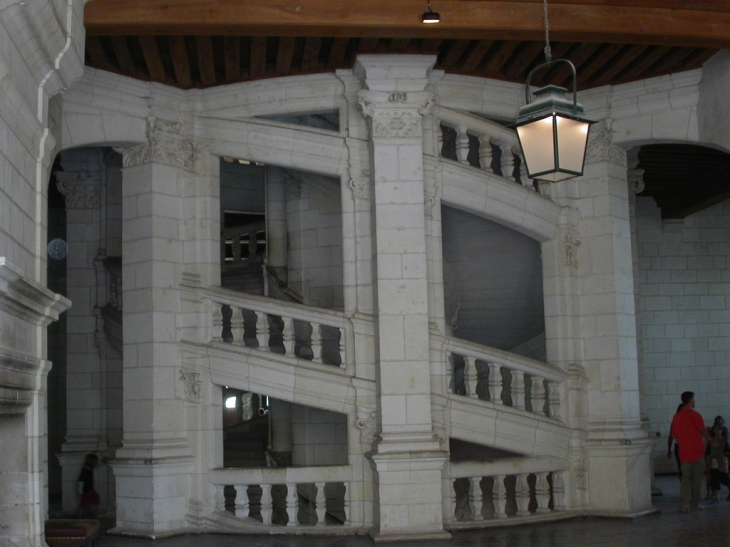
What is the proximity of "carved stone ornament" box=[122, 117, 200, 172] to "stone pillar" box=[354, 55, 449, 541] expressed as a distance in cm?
192

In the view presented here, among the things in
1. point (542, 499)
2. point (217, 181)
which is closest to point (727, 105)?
point (542, 499)

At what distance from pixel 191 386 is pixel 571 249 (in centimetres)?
421

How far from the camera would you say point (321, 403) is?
918 cm

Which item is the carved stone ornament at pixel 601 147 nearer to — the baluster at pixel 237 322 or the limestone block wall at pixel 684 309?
the baluster at pixel 237 322

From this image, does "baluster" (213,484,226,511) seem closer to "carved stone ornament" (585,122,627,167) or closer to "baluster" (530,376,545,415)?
"baluster" (530,376,545,415)

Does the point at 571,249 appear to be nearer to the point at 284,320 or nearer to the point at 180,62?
the point at 284,320

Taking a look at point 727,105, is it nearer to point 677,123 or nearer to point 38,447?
point 677,123

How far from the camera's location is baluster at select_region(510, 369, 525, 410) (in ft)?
31.5

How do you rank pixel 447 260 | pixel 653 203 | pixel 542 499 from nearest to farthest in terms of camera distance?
pixel 542 499 → pixel 447 260 → pixel 653 203

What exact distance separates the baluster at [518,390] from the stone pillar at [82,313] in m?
5.29

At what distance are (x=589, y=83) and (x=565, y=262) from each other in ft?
6.36

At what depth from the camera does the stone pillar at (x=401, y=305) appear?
8.63 metres

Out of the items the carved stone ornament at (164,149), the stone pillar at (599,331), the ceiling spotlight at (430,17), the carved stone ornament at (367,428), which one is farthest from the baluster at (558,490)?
the carved stone ornament at (164,149)

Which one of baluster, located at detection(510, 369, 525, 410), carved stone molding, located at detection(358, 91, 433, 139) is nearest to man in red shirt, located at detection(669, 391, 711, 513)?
baluster, located at detection(510, 369, 525, 410)
